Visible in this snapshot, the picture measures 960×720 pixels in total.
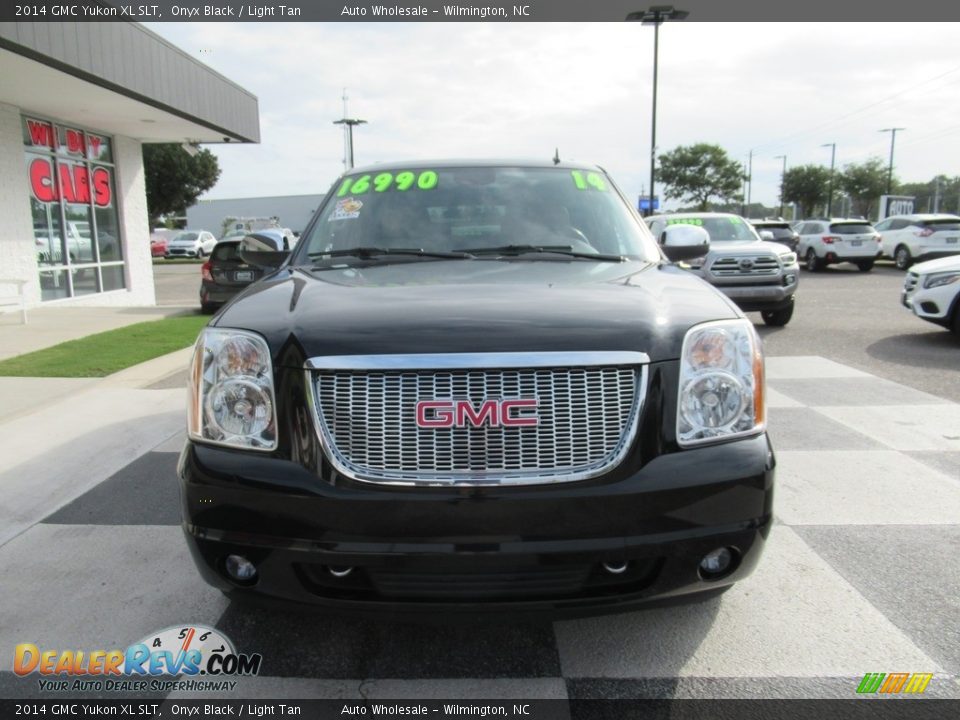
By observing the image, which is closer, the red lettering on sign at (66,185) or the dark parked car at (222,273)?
the dark parked car at (222,273)

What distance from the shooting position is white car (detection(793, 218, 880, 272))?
857 inches

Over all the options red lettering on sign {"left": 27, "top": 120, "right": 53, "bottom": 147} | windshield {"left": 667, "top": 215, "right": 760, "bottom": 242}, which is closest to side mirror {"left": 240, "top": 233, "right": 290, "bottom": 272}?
windshield {"left": 667, "top": 215, "right": 760, "bottom": 242}

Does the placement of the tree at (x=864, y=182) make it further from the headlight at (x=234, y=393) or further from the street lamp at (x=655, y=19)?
the headlight at (x=234, y=393)

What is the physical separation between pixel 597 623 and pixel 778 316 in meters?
9.00

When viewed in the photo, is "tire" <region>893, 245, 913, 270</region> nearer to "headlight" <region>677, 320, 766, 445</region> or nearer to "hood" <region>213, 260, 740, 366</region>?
"hood" <region>213, 260, 740, 366</region>

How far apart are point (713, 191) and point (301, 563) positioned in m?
65.7

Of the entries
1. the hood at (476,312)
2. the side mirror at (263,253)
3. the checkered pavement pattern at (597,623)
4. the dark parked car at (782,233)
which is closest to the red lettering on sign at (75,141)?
the side mirror at (263,253)

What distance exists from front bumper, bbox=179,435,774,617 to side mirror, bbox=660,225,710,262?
5.94 feet

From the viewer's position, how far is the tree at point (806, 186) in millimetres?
67750

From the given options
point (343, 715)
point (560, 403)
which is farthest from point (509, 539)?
point (343, 715)

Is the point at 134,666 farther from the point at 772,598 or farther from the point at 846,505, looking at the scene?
the point at 846,505

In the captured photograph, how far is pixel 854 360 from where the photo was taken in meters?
7.86

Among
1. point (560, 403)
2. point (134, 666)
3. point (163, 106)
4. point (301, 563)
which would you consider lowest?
point (134, 666)

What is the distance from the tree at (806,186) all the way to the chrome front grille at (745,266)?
65502mm
